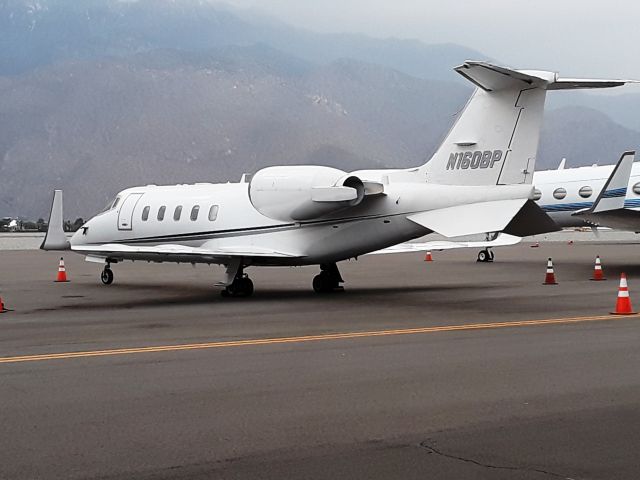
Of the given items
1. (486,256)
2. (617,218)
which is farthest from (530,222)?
(486,256)

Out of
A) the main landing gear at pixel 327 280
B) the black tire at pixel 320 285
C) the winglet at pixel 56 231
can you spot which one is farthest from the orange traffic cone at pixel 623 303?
the winglet at pixel 56 231

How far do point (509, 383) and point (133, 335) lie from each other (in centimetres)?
624

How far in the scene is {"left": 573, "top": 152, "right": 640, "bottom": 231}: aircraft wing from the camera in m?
26.4

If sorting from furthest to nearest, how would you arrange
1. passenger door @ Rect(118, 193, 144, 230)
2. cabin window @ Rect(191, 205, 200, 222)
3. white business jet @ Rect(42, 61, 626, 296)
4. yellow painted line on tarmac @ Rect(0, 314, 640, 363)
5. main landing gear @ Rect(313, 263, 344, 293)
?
passenger door @ Rect(118, 193, 144, 230)
cabin window @ Rect(191, 205, 200, 222)
main landing gear @ Rect(313, 263, 344, 293)
white business jet @ Rect(42, 61, 626, 296)
yellow painted line on tarmac @ Rect(0, 314, 640, 363)

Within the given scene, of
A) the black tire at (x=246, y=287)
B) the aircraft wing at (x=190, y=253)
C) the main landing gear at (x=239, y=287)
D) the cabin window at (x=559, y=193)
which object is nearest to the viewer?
the aircraft wing at (x=190, y=253)

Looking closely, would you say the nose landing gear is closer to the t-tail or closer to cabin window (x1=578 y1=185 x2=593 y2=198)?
the t-tail

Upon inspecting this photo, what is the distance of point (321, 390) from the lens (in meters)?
9.25

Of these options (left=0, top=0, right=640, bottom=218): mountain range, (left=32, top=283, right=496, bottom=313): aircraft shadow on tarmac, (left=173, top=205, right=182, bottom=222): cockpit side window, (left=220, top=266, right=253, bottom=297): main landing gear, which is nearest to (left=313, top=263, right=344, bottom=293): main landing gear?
(left=32, top=283, right=496, bottom=313): aircraft shadow on tarmac

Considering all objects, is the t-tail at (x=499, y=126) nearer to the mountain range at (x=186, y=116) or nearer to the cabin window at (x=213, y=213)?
the cabin window at (x=213, y=213)

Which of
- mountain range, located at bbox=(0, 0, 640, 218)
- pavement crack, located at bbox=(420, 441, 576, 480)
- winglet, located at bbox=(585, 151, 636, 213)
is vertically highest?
mountain range, located at bbox=(0, 0, 640, 218)

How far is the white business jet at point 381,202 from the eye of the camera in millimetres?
17812

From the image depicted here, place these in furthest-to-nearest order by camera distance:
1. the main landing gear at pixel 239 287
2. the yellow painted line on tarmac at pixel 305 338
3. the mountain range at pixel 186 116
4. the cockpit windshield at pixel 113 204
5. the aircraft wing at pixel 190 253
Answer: the mountain range at pixel 186 116 < the cockpit windshield at pixel 113 204 < the main landing gear at pixel 239 287 < the aircraft wing at pixel 190 253 < the yellow painted line on tarmac at pixel 305 338

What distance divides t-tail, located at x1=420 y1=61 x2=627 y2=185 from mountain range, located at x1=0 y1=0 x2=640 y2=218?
88861 millimetres

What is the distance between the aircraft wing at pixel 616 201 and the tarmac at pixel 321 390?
8174 mm
